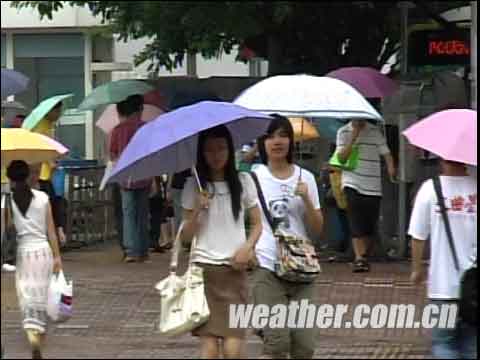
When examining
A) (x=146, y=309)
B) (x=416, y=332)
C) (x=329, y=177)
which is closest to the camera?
(x=416, y=332)

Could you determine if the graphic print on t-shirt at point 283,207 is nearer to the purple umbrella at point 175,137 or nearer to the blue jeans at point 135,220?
the purple umbrella at point 175,137

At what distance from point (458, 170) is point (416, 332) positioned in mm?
2625

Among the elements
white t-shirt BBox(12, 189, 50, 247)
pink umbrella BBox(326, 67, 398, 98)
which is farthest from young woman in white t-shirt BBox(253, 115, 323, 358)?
pink umbrella BBox(326, 67, 398, 98)

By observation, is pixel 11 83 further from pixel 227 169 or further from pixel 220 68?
pixel 220 68

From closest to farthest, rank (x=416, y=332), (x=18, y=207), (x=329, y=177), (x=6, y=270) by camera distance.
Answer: (x=6, y=270) < (x=18, y=207) < (x=416, y=332) < (x=329, y=177)

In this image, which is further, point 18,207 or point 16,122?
point 16,122

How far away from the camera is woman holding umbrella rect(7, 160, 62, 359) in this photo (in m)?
8.59

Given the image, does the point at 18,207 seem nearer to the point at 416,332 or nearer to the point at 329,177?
the point at 416,332

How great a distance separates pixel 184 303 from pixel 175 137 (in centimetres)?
105

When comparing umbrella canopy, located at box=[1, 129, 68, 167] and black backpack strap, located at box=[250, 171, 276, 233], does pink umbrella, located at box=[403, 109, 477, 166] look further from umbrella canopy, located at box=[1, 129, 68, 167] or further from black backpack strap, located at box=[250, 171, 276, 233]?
umbrella canopy, located at box=[1, 129, 68, 167]

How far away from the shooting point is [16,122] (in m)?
14.5

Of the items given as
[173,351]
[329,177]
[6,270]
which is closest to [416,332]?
[173,351]

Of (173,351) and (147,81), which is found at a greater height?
(147,81)

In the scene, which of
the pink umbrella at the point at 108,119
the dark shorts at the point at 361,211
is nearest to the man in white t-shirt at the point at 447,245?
the dark shorts at the point at 361,211
